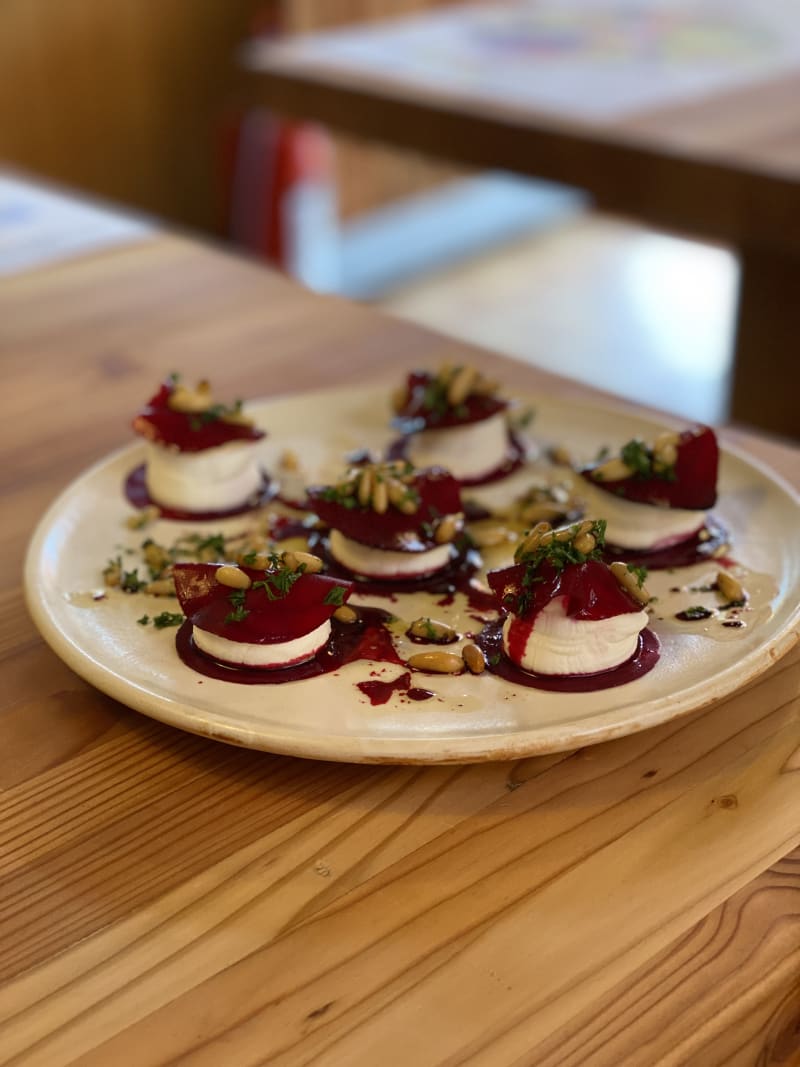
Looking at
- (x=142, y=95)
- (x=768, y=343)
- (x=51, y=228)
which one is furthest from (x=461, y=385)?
(x=142, y=95)

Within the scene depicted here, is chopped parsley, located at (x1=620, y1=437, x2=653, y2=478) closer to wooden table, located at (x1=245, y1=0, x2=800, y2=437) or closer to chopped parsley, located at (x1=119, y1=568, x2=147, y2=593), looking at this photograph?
chopped parsley, located at (x1=119, y1=568, x2=147, y2=593)

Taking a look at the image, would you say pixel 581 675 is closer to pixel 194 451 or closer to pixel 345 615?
pixel 345 615

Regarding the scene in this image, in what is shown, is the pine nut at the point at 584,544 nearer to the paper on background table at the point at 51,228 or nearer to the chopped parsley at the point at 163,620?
the chopped parsley at the point at 163,620

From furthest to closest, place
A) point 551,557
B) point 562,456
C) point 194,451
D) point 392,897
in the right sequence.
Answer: point 562,456 < point 194,451 < point 551,557 < point 392,897

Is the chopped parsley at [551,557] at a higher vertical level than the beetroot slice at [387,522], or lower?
higher

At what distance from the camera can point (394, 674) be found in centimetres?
91

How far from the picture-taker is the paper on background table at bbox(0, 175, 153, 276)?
2.02 meters

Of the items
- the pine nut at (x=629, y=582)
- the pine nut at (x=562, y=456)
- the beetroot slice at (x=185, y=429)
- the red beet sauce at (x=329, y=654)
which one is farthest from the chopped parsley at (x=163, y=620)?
the pine nut at (x=562, y=456)

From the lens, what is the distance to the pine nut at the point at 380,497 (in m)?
1.01

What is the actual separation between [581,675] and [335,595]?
0.18 metres

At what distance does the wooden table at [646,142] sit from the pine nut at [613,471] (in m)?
1.15

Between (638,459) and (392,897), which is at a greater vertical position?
A: (638,459)

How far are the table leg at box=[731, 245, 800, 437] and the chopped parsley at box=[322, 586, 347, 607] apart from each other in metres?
1.68

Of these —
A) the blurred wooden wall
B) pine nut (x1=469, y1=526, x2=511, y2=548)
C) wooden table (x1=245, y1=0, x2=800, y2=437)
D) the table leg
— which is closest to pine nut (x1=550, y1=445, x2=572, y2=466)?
pine nut (x1=469, y1=526, x2=511, y2=548)
